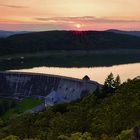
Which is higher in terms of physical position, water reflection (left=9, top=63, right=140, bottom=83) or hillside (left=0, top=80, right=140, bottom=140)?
hillside (left=0, top=80, right=140, bottom=140)

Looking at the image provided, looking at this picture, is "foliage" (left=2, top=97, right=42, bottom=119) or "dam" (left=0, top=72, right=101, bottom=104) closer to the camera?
"foliage" (left=2, top=97, right=42, bottom=119)

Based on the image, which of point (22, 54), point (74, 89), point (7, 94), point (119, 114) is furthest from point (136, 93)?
point (22, 54)

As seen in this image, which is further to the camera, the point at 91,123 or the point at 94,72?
the point at 94,72

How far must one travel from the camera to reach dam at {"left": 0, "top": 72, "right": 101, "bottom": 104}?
68.6m

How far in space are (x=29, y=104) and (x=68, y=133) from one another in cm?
4198

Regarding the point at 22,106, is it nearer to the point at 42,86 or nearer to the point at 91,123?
the point at 42,86

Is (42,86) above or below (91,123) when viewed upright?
below

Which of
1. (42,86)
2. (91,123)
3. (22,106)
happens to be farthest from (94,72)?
(91,123)

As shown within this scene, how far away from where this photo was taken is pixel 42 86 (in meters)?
76.4

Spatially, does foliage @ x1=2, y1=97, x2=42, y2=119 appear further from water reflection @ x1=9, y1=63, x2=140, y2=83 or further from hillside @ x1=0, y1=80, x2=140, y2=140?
water reflection @ x1=9, y1=63, x2=140, y2=83

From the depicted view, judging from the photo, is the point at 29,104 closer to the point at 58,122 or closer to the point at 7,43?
the point at 58,122

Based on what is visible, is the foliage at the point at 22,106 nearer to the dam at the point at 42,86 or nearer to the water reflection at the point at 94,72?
the dam at the point at 42,86

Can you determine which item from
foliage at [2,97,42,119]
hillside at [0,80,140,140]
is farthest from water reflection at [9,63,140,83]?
hillside at [0,80,140,140]

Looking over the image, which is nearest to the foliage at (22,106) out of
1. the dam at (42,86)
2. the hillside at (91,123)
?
the dam at (42,86)
